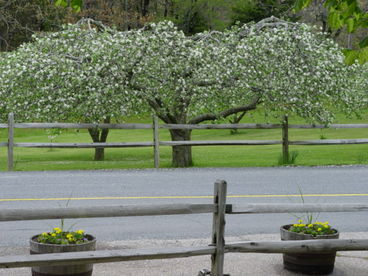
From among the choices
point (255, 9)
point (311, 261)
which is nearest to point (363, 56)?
point (311, 261)

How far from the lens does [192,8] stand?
1823 inches

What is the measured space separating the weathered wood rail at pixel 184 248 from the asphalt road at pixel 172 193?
1.59m

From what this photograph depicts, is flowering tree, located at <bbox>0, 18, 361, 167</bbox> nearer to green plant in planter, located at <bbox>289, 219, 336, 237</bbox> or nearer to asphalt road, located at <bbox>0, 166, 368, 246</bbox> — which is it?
asphalt road, located at <bbox>0, 166, 368, 246</bbox>

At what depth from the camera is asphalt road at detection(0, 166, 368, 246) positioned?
9312 mm

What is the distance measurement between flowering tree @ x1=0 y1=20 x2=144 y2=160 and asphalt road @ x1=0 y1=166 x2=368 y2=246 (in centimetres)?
208

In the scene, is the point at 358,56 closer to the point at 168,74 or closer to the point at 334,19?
the point at 334,19

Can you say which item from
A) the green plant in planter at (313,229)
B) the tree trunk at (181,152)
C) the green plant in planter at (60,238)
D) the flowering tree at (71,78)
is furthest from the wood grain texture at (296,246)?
the tree trunk at (181,152)

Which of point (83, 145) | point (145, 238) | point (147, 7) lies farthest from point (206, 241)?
point (147, 7)

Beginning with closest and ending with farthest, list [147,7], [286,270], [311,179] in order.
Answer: [286,270]
[311,179]
[147,7]

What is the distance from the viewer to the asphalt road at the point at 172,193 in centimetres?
931

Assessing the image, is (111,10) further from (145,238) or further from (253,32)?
(145,238)

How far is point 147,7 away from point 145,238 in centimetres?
4325

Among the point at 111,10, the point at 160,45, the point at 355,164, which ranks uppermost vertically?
the point at 111,10

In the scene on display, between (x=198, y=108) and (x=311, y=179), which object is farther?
(x=198, y=108)
